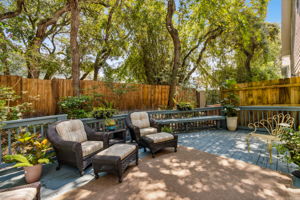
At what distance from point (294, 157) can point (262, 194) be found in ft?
2.62

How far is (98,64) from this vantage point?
897 cm

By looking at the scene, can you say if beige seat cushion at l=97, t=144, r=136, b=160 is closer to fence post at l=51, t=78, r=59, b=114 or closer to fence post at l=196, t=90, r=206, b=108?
fence post at l=51, t=78, r=59, b=114

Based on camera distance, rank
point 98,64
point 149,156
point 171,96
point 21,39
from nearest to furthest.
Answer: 1. point 149,156
2. point 21,39
3. point 171,96
4. point 98,64

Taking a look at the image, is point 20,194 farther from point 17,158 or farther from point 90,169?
point 90,169

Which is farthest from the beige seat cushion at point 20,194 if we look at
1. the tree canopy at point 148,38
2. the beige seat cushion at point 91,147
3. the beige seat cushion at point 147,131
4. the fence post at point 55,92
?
the tree canopy at point 148,38

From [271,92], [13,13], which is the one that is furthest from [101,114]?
[13,13]

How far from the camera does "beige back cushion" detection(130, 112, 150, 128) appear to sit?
390cm

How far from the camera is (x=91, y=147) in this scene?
270 centimetres

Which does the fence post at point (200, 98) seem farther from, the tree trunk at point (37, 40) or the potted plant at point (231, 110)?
the tree trunk at point (37, 40)

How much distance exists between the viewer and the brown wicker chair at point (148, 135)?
10.4 feet

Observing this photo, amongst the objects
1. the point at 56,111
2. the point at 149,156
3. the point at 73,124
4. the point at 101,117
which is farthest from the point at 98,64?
the point at 149,156

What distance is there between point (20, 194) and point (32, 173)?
115cm

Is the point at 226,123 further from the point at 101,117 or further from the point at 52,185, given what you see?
the point at 52,185

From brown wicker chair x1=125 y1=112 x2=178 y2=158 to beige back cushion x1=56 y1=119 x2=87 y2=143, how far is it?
1121 millimetres
